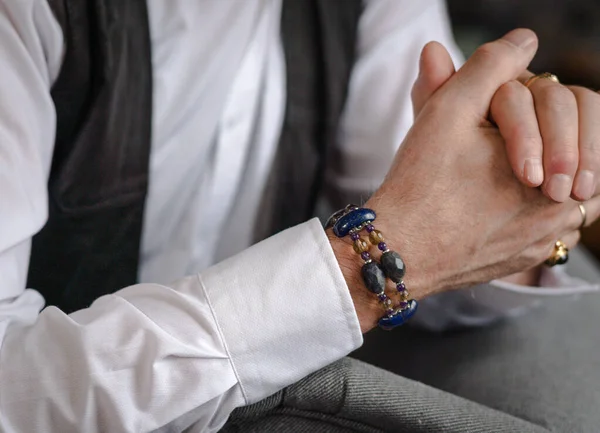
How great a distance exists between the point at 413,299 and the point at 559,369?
300 mm

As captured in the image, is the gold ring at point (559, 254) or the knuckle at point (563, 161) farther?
the gold ring at point (559, 254)

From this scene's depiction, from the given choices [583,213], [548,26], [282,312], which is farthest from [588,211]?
[548,26]

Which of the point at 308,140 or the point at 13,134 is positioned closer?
the point at 13,134

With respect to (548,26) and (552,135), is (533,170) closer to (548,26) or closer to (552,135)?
(552,135)

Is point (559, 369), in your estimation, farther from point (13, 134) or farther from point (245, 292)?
point (13, 134)

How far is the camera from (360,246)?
55 cm

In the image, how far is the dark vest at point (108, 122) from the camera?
2.16ft

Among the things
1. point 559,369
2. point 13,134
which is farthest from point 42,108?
point 559,369

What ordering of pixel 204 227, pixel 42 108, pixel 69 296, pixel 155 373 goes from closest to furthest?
pixel 155 373 → pixel 42 108 → pixel 69 296 → pixel 204 227

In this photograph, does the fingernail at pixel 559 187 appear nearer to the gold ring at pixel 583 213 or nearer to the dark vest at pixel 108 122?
the gold ring at pixel 583 213

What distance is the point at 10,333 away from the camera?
540mm

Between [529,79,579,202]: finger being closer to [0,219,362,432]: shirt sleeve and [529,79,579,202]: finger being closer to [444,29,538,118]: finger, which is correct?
[444,29,538,118]: finger

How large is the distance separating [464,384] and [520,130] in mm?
298

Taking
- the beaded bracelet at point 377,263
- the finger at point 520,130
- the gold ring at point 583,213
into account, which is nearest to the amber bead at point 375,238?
the beaded bracelet at point 377,263
